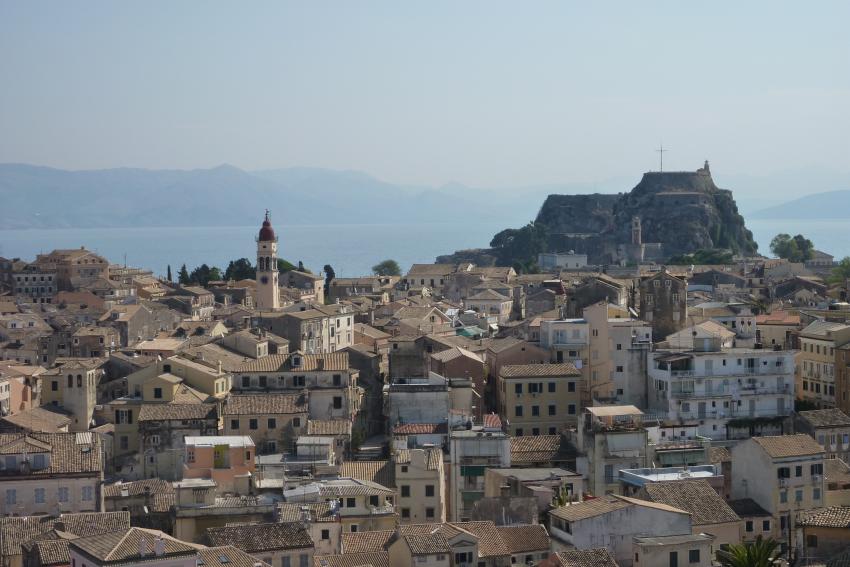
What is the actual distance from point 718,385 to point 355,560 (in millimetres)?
18996

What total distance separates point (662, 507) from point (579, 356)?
17208 mm

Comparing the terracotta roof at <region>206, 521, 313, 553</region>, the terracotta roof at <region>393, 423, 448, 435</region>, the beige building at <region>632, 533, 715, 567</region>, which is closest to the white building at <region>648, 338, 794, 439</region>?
the terracotta roof at <region>393, 423, 448, 435</region>

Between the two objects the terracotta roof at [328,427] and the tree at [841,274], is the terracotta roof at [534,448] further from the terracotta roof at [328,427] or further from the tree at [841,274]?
the tree at [841,274]

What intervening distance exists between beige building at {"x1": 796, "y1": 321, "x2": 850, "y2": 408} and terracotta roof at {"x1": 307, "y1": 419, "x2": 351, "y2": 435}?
58.4 ft

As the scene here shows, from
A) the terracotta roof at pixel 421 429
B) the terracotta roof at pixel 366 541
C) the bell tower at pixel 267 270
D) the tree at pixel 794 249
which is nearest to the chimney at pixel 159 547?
the terracotta roof at pixel 366 541

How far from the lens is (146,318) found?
73125mm

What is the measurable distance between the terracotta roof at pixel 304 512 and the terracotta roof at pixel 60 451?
215 inches

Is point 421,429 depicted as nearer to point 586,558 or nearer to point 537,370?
point 537,370

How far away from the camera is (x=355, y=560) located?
105 ft

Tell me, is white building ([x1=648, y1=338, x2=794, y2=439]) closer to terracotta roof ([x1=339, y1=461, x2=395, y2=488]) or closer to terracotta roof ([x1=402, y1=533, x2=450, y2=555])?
terracotta roof ([x1=339, y1=461, x2=395, y2=488])

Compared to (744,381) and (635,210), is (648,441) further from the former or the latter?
(635,210)

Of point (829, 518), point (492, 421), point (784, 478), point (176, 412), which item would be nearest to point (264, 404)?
point (176, 412)

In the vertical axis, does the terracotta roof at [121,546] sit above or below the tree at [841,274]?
below

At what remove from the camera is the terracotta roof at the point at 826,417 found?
44.9m
